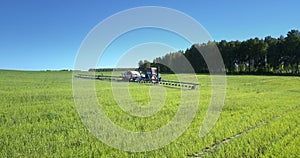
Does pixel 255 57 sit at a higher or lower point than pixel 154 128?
higher

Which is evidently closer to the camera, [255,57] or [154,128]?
[154,128]

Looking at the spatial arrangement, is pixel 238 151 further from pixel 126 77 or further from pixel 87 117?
pixel 126 77

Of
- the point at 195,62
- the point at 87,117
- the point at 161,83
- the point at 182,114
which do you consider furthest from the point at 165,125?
the point at 195,62

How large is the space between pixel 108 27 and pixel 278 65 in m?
84.9

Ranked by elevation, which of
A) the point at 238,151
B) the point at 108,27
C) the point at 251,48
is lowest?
the point at 238,151

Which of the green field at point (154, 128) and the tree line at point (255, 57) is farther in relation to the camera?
the tree line at point (255, 57)

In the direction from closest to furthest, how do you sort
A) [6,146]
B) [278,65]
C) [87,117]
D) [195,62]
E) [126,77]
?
[6,146]
[87,117]
[126,77]
[278,65]
[195,62]

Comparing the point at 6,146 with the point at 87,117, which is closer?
the point at 6,146

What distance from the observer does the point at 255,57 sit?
9294 centimetres

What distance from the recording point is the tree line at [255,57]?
3236 inches

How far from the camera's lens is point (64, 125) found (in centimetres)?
1188

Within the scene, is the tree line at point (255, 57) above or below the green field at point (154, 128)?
above

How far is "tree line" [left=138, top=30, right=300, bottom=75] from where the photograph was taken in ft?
270

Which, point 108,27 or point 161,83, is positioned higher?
point 108,27
